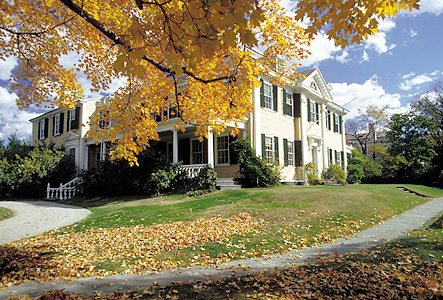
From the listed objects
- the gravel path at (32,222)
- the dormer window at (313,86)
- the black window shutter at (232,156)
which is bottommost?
the gravel path at (32,222)

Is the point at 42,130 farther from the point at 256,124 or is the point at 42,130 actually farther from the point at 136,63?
the point at 136,63

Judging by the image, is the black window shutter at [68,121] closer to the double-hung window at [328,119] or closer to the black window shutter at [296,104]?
the black window shutter at [296,104]

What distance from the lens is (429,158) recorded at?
25828mm

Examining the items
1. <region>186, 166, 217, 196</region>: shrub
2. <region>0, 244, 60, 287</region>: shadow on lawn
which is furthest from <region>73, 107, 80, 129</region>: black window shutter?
<region>0, 244, 60, 287</region>: shadow on lawn

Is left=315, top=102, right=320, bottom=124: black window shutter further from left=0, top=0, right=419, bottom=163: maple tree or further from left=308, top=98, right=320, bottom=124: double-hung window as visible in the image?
left=0, top=0, right=419, bottom=163: maple tree

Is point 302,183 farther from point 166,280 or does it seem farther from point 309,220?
point 166,280

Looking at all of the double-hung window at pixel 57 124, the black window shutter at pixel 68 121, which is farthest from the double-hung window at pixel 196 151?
the double-hung window at pixel 57 124

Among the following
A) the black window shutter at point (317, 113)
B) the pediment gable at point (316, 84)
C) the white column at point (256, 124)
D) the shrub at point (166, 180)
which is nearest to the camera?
the shrub at point (166, 180)

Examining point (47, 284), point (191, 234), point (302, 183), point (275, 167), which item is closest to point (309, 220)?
Result: point (191, 234)

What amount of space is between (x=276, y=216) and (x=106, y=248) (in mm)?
4528

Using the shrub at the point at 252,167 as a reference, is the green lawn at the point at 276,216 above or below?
below

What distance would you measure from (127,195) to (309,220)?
38.2 ft

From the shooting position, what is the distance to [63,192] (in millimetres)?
19375

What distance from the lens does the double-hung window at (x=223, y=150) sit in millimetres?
16734
